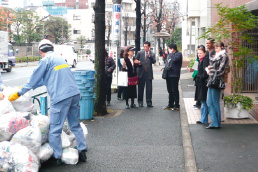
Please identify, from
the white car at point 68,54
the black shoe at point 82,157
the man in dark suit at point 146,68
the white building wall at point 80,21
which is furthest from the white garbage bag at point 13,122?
the white building wall at point 80,21

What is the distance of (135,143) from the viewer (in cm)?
721

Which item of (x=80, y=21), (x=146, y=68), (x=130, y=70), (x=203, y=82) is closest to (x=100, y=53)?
(x=130, y=70)

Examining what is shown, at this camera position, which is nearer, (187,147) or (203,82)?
(187,147)

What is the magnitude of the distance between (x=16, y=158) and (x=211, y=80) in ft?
14.5

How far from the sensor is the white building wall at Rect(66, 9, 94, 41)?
297ft

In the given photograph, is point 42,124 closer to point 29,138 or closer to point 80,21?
point 29,138

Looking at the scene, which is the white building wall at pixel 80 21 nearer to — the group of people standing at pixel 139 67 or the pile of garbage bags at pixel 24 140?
the group of people standing at pixel 139 67

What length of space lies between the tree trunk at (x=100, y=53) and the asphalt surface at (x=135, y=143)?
0.50 m

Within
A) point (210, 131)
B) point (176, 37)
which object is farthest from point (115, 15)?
point (176, 37)

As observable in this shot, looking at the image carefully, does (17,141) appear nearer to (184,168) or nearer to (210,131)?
(184,168)

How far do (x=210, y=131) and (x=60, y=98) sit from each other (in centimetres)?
363

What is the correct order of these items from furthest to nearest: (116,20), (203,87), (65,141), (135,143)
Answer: (116,20), (203,87), (135,143), (65,141)

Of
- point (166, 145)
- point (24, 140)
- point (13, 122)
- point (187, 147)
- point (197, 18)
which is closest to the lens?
point (24, 140)

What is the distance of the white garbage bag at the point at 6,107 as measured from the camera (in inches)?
224
